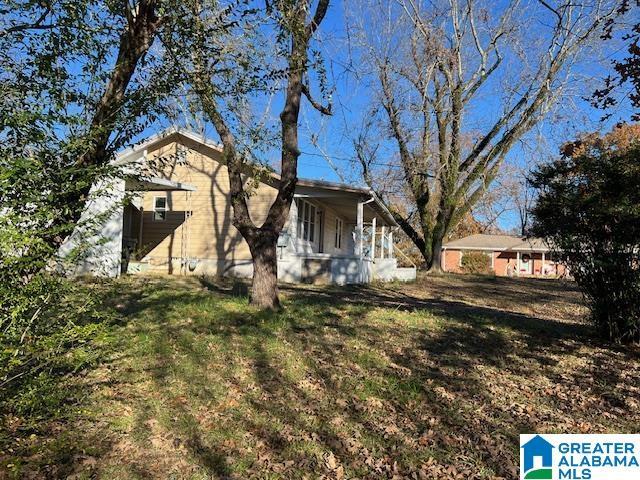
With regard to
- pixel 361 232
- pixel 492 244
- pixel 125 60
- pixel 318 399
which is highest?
pixel 125 60

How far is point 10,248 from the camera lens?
311 cm

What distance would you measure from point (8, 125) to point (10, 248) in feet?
3.14

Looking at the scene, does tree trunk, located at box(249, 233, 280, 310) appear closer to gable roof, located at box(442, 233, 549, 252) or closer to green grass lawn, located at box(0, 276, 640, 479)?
green grass lawn, located at box(0, 276, 640, 479)

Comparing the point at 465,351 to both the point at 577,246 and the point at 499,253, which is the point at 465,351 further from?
the point at 499,253

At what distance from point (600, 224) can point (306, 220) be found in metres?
11.9

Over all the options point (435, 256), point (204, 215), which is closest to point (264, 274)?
point (204, 215)

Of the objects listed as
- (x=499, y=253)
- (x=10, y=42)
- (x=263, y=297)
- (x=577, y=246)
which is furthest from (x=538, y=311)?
(x=499, y=253)

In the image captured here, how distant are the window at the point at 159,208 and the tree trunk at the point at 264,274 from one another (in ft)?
33.6

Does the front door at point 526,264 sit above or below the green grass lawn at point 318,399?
above

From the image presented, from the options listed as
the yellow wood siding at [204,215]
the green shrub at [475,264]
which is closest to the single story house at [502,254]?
the green shrub at [475,264]

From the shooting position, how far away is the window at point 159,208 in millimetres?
18391

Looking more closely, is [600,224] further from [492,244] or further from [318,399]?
[492,244]

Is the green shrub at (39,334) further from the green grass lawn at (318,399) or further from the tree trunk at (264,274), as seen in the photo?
the tree trunk at (264,274)

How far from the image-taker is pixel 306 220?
18.2 metres
